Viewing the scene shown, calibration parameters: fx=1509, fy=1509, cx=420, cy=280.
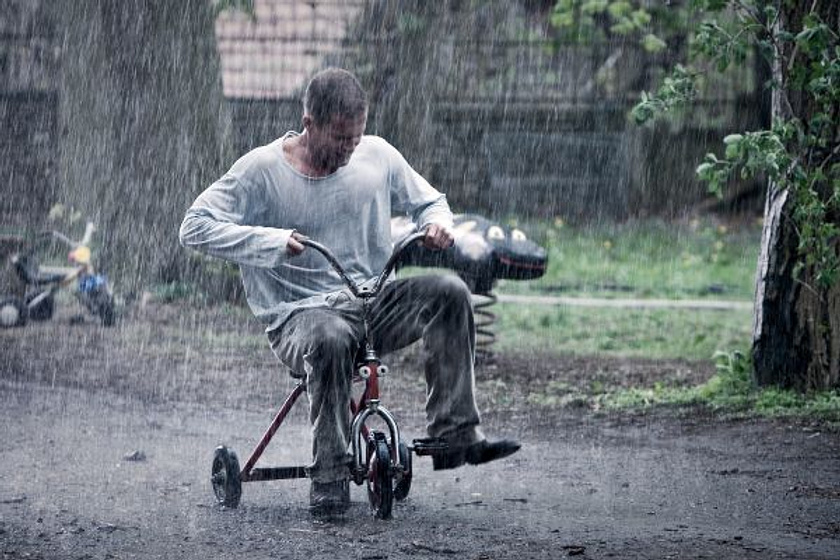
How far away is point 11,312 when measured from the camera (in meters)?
11.7

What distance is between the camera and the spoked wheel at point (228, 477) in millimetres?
6195

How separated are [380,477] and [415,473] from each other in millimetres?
1430

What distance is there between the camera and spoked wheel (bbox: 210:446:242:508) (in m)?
6.20

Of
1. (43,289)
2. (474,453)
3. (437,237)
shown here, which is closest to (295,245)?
(437,237)

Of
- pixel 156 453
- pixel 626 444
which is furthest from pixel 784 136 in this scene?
pixel 156 453

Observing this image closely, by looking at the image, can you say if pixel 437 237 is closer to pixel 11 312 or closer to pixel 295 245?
pixel 295 245

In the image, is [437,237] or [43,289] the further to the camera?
[43,289]

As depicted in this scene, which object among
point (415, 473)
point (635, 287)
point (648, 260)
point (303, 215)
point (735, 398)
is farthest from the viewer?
point (648, 260)

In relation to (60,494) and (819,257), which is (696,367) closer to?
(819,257)

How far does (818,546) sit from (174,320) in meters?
7.51

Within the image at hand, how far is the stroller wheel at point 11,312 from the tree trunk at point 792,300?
596cm

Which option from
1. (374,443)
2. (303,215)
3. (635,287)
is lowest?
(374,443)

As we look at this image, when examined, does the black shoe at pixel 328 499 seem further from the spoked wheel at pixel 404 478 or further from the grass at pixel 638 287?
the grass at pixel 638 287

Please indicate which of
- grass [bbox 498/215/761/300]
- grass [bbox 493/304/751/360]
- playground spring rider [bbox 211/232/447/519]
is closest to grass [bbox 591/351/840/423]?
grass [bbox 493/304/751/360]
